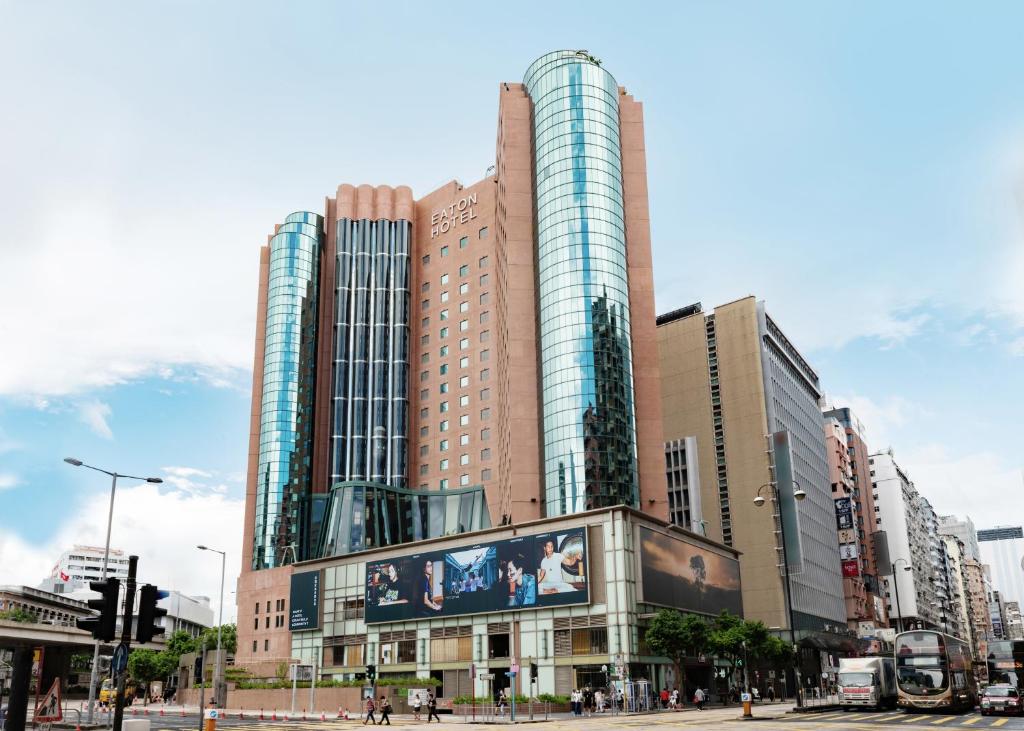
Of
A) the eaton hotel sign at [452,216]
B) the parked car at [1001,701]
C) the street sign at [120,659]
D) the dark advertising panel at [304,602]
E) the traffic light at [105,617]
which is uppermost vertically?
the eaton hotel sign at [452,216]

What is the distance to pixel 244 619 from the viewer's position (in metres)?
112

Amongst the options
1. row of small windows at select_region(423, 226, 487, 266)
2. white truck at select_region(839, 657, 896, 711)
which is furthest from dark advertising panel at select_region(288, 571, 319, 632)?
white truck at select_region(839, 657, 896, 711)

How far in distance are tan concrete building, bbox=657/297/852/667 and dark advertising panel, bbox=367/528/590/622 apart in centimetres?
4533

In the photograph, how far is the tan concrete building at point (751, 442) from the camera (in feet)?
378

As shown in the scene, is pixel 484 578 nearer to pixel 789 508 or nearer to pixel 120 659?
pixel 789 508

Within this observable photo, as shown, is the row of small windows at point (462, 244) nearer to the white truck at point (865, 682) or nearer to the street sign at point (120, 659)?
the white truck at point (865, 682)

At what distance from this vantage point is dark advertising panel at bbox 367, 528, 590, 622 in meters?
69.7

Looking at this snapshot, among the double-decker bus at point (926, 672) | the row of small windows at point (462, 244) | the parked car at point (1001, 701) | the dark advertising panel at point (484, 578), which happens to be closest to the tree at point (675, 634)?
the dark advertising panel at point (484, 578)

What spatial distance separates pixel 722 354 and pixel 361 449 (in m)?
52.3

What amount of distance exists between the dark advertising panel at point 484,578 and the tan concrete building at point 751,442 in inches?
1785

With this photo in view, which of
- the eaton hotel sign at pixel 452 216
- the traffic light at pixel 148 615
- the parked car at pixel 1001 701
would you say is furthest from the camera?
the eaton hotel sign at pixel 452 216

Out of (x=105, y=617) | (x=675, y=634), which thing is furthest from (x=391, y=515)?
(x=105, y=617)

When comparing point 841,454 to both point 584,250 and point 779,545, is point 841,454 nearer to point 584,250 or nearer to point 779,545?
point 779,545

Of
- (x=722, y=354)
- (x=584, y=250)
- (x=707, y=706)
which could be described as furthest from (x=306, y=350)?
(x=707, y=706)
